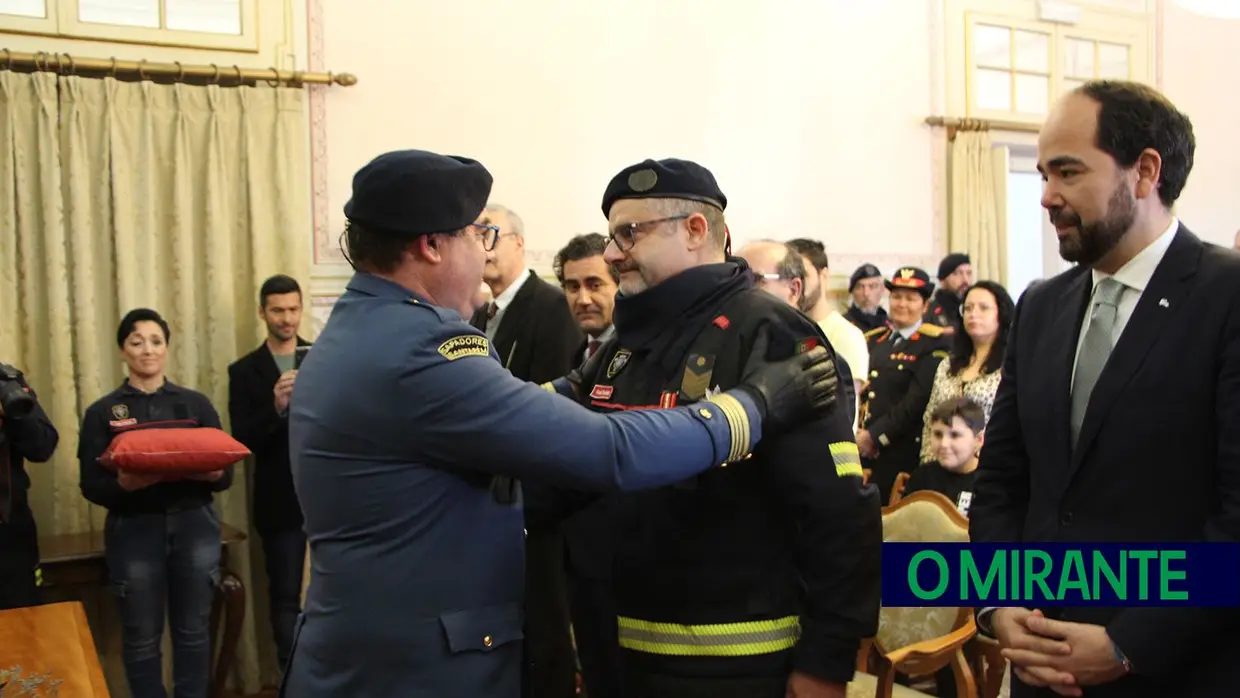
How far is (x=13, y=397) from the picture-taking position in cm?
292

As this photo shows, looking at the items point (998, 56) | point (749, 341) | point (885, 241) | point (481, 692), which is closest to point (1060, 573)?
point (749, 341)

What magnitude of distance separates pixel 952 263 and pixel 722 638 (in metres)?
4.54

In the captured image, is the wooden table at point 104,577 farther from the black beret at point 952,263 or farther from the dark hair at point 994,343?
the black beret at point 952,263

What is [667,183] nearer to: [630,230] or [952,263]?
[630,230]

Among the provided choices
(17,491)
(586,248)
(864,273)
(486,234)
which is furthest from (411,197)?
(864,273)

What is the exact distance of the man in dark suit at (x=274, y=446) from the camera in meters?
3.96

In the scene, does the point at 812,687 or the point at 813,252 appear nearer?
the point at 812,687

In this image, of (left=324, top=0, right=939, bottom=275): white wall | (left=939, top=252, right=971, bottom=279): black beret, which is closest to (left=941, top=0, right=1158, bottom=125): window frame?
(left=324, top=0, right=939, bottom=275): white wall

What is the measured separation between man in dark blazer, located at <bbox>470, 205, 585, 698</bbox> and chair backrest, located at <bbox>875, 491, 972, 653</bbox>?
799mm

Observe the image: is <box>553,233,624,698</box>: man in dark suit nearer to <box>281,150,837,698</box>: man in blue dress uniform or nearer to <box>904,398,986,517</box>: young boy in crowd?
<box>281,150,837,698</box>: man in blue dress uniform

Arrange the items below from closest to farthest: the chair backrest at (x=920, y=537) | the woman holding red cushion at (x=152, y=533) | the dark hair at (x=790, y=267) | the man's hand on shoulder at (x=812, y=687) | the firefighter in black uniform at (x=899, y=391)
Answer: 1. the man's hand on shoulder at (x=812, y=687)
2. the chair backrest at (x=920, y=537)
3. the dark hair at (x=790, y=267)
4. the woman holding red cushion at (x=152, y=533)
5. the firefighter in black uniform at (x=899, y=391)

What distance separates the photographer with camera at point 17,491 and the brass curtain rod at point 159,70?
4.95 feet

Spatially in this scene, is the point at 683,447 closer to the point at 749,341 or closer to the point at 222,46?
the point at 749,341

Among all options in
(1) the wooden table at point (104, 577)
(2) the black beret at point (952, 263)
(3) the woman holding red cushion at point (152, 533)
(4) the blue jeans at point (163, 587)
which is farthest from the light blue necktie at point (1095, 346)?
(2) the black beret at point (952, 263)
